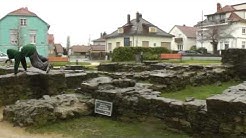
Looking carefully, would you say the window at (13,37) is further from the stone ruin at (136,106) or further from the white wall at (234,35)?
the stone ruin at (136,106)

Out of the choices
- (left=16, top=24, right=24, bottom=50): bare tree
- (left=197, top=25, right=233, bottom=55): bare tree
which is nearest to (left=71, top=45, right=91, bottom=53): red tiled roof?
(left=197, top=25, right=233, bottom=55): bare tree

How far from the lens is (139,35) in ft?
179

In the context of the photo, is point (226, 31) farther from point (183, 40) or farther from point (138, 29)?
point (138, 29)

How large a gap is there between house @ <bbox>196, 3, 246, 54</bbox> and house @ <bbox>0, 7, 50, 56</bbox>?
26.2m

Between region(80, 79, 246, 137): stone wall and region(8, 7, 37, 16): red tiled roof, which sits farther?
region(8, 7, 37, 16): red tiled roof

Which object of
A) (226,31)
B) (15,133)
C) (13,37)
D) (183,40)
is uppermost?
(226,31)

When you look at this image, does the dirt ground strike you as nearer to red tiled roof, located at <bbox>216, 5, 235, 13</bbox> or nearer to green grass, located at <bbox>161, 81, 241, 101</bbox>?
green grass, located at <bbox>161, 81, 241, 101</bbox>

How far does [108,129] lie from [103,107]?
40.6 inches

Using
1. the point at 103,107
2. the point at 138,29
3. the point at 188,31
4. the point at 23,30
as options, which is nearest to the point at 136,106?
the point at 103,107

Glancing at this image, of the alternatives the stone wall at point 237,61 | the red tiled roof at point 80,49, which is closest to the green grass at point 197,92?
the stone wall at point 237,61

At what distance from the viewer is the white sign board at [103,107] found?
8.98 metres

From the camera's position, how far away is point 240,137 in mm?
6672

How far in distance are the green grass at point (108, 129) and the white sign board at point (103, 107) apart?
1.03ft

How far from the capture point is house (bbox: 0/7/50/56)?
49.4m
